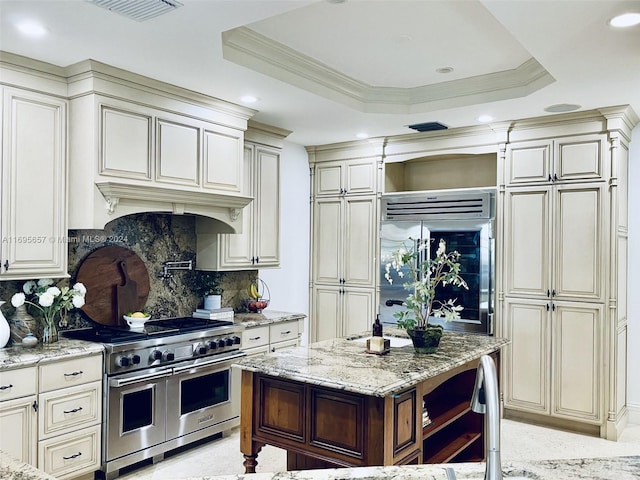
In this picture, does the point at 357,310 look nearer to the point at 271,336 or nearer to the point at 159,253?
the point at 271,336

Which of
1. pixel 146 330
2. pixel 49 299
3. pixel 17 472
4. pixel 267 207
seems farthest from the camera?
pixel 267 207

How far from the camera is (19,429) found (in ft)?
9.84

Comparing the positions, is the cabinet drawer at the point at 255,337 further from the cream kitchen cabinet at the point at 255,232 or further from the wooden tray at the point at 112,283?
the wooden tray at the point at 112,283

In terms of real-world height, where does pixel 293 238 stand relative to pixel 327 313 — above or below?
above

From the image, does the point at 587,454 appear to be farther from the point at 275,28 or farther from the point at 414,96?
the point at 275,28

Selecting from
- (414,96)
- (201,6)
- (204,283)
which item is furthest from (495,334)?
(201,6)

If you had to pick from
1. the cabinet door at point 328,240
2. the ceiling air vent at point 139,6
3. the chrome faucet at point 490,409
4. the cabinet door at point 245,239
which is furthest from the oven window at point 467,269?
the chrome faucet at point 490,409

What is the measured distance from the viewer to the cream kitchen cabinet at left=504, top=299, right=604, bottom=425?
4418 millimetres

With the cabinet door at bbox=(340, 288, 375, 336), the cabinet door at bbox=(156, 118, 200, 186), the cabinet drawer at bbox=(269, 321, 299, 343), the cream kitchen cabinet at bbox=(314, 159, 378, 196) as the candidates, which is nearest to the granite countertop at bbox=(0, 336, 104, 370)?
the cabinet door at bbox=(156, 118, 200, 186)

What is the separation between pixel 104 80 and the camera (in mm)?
3373

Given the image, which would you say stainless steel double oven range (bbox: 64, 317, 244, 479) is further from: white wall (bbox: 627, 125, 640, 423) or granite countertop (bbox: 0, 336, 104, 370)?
white wall (bbox: 627, 125, 640, 423)

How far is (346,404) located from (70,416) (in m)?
1.73

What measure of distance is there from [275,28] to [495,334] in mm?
3164

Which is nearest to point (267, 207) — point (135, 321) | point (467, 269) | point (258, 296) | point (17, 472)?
point (258, 296)
